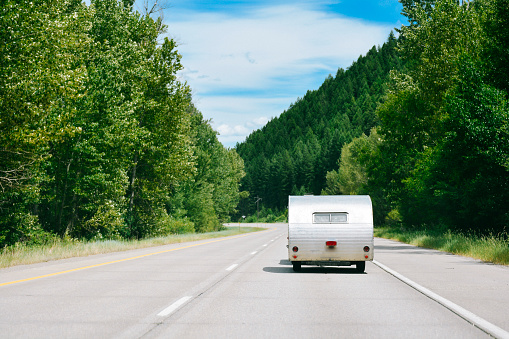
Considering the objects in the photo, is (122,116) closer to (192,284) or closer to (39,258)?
(39,258)

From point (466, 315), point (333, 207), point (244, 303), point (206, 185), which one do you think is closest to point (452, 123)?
point (333, 207)

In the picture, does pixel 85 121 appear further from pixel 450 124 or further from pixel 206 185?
pixel 206 185

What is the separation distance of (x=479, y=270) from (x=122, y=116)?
20864 mm

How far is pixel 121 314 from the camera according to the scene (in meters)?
7.07

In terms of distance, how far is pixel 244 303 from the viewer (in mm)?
8219

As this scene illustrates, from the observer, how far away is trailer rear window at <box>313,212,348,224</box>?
→ 1316 centimetres

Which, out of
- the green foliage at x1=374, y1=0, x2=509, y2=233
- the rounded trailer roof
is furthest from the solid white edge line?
the green foliage at x1=374, y1=0, x2=509, y2=233

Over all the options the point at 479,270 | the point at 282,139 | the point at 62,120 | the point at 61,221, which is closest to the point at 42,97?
the point at 62,120

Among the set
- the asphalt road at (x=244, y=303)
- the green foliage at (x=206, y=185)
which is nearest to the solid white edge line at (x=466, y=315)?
the asphalt road at (x=244, y=303)

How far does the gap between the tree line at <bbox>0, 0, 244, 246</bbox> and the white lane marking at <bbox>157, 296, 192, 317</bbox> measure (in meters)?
12.8

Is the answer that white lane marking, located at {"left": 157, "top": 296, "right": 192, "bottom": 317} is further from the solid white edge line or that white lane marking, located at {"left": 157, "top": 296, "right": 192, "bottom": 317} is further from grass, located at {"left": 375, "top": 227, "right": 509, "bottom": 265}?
grass, located at {"left": 375, "top": 227, "right": 509, "bottom": 265}

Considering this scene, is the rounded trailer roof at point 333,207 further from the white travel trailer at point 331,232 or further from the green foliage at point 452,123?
the green foliage at point 452,123

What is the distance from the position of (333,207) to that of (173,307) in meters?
6.58

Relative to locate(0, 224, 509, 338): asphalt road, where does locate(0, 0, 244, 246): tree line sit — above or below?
above
